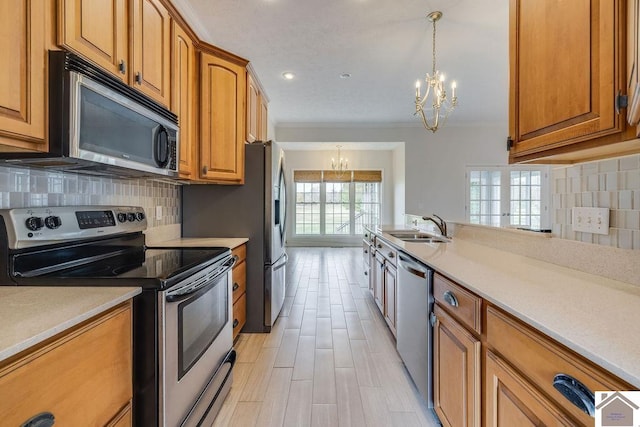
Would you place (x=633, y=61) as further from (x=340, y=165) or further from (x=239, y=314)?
(x=340, y=165)

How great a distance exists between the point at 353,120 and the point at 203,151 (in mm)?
4286

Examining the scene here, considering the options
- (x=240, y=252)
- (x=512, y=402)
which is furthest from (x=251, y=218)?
(x=512, y=402)

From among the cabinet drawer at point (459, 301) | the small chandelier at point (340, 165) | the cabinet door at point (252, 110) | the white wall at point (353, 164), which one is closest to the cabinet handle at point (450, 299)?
the cabinet drawer at point (459, 301)

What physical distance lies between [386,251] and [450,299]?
129 centimetres

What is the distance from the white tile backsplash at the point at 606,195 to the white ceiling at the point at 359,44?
189 cm

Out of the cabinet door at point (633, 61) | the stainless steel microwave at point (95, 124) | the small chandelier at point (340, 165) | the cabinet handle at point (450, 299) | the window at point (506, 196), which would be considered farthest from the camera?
the small chandelier at point (340, 165)

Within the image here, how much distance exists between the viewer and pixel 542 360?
2.72 feet

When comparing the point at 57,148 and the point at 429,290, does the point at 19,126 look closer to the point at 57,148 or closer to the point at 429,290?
the point at 57,148

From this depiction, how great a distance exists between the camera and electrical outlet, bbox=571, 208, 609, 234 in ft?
4.17

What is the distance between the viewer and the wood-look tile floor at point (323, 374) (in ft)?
5.57

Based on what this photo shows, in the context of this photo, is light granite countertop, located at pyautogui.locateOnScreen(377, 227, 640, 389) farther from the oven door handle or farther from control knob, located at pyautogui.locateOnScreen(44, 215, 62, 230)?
control knob, located at pyautogui.locateOnScreen(44, 215, 62, 230)

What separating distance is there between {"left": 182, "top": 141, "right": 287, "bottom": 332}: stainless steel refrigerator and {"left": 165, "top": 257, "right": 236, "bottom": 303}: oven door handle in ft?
2.73

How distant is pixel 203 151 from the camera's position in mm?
2414

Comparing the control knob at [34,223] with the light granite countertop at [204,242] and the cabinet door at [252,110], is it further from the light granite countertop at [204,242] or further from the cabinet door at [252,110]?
the cabinet door at [252,110]
